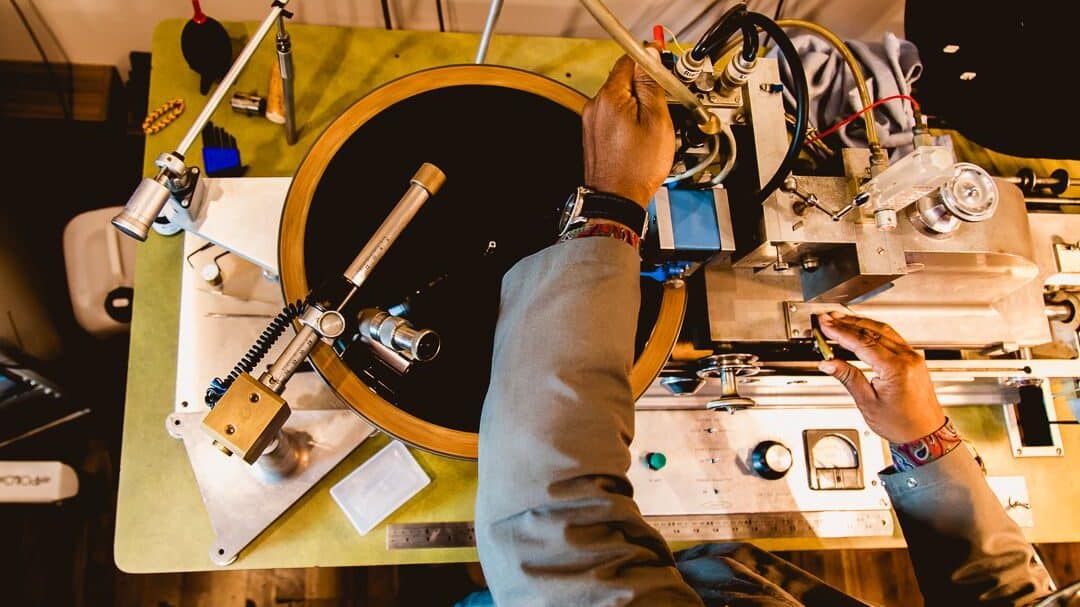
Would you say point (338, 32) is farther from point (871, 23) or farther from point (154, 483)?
point (871, 23)

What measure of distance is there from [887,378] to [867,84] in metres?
0.65

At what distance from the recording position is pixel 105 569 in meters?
1.82

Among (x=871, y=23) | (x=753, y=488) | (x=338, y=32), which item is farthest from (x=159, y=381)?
(x=871, y=23)

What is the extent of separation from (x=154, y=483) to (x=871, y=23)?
2087 millimetres

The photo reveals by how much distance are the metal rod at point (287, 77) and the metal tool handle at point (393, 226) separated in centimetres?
40

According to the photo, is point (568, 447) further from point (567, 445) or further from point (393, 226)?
point (393, 226)

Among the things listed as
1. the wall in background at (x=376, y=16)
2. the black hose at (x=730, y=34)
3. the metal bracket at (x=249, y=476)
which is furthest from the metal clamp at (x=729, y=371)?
the wall in background at (x=376, y=16)

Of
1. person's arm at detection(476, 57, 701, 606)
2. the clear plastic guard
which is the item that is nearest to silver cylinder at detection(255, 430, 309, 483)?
person's arm at detection(476, 57, 701, 606)

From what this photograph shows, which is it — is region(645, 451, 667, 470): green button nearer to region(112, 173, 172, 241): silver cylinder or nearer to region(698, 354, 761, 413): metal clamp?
region(698, 354, 761, 413): metal clamp

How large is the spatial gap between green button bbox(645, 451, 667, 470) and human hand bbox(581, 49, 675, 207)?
22.6 inches

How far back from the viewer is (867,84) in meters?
1.39

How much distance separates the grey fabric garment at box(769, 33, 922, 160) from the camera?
1.38m

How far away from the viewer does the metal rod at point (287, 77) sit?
3.55ft

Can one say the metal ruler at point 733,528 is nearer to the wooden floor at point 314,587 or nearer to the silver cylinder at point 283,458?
the silver cylinder at point 283,458
